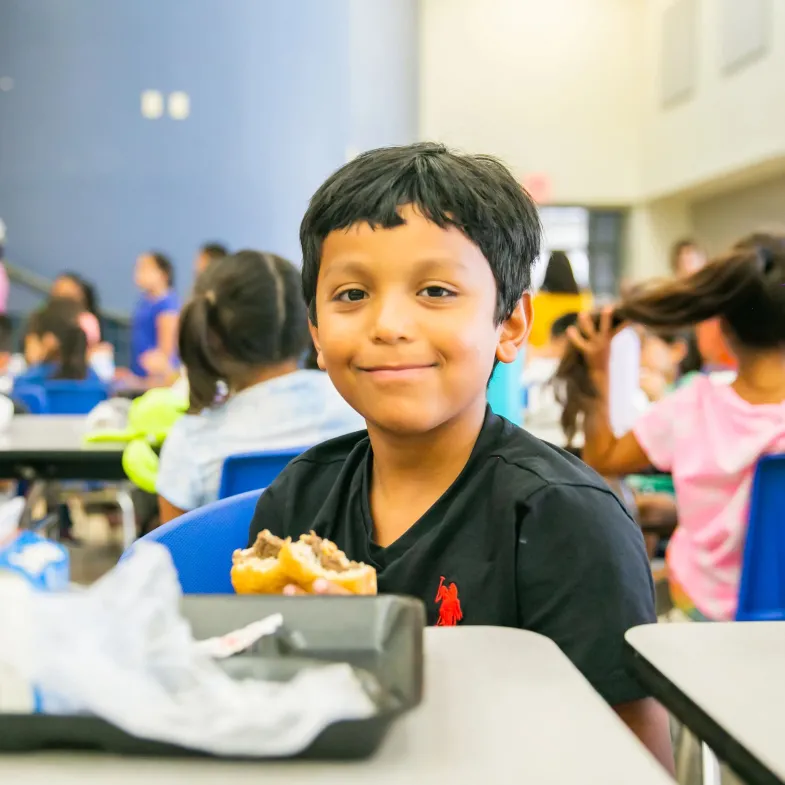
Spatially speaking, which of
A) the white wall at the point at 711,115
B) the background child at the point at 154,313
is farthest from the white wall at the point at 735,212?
the background child at the point at 154,313

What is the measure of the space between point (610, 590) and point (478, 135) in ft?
33.3

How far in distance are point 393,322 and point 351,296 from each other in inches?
2.9

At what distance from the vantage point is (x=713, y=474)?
71.1 inches

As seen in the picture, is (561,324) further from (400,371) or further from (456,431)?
(400,371)

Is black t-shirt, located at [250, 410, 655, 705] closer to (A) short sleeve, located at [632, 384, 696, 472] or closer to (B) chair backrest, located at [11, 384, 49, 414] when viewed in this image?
(A) short sleeve, located at [632, 384, 696, 472]

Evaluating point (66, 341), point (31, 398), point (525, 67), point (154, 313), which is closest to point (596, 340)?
point (31, 398)

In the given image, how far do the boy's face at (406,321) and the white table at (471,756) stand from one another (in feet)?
1.30

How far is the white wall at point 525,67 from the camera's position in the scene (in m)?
10.6

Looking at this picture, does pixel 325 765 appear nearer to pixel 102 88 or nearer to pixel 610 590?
pixel 610 590

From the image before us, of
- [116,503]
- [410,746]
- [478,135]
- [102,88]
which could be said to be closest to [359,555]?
[410,746]

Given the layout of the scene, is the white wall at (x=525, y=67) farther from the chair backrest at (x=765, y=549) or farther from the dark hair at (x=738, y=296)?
the chair backrest at (x=765, y=549)

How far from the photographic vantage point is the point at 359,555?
3.45ft

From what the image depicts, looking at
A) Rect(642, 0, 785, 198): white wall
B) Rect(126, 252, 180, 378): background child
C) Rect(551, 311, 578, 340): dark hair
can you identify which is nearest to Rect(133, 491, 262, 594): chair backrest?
Rect(551, 311, 578, 340): dark hair

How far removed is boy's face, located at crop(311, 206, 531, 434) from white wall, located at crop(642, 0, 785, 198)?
7.52 m
